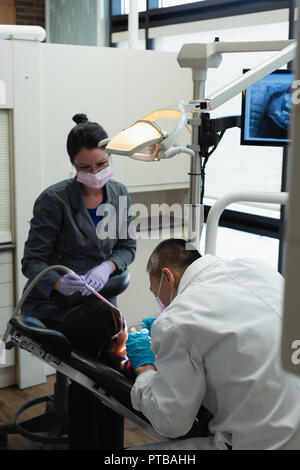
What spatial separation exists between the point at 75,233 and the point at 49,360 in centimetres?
66

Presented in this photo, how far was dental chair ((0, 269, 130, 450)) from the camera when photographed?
1.76 m

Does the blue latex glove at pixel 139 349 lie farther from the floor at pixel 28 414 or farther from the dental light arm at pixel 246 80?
the floor at pixel 28 414

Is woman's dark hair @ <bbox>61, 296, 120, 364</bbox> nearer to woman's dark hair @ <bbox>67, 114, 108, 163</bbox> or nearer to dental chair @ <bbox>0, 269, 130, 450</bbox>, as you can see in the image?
dental chair @ <bbox>0, 269, 130, 450</bbox>

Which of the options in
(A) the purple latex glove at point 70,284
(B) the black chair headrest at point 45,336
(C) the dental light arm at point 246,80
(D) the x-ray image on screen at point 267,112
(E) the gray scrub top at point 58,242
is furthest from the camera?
(E) the gray scrub top at point 58,242

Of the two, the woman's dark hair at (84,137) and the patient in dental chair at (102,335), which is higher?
the woman's dark hair at (84,137)

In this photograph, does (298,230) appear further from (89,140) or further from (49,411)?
(49,411)

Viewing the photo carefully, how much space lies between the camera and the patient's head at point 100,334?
1771 millimetres

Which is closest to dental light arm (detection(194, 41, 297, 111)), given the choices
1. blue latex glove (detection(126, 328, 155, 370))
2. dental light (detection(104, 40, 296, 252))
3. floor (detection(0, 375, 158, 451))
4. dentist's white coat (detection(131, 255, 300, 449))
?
dental light (detection(104, 40, 296, 252))

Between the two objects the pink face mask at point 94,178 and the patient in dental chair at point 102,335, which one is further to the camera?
the pink face mask at point 94,178

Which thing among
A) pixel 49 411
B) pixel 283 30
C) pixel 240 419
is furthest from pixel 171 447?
pixel 283 30

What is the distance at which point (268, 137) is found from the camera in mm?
1615

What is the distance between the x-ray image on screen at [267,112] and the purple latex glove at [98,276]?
90 cm

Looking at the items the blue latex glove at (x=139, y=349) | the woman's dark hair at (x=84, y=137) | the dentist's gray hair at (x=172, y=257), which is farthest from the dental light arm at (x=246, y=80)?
the woman's dark hair at (x=84, y=137)

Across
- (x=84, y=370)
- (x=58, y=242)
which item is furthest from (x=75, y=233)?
(x=84, y=370)
